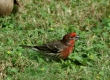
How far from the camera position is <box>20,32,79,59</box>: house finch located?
368 inches

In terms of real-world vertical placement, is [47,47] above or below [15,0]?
below

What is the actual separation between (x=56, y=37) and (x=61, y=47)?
1.00 metres

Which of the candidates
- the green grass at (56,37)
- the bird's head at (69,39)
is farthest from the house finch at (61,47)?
the green grass at (56,37)

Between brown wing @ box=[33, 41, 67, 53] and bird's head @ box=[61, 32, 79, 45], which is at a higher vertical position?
bird's head @ box=[61, 32, 79, 45]

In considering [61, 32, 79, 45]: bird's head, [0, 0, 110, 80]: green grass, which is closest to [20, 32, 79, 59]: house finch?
[61, 32, 79, 45]: bird's head

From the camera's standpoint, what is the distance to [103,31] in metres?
11.0

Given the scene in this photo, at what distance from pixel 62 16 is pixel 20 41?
5.94 feet

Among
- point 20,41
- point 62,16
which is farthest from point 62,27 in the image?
point 20,41

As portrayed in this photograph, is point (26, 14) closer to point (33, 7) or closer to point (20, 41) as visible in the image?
point (33, 7)

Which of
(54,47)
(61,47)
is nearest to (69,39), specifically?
(61,47)

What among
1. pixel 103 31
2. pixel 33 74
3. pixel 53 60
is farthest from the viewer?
pixel 103 31

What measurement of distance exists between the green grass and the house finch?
0.16 meters

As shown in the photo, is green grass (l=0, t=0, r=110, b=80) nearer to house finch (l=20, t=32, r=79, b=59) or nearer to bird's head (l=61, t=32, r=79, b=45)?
house finch (l=20, t=32, r=79, b=59)

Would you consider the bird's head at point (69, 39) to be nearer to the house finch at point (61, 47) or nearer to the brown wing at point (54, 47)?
the house finch at point (61, 47)
